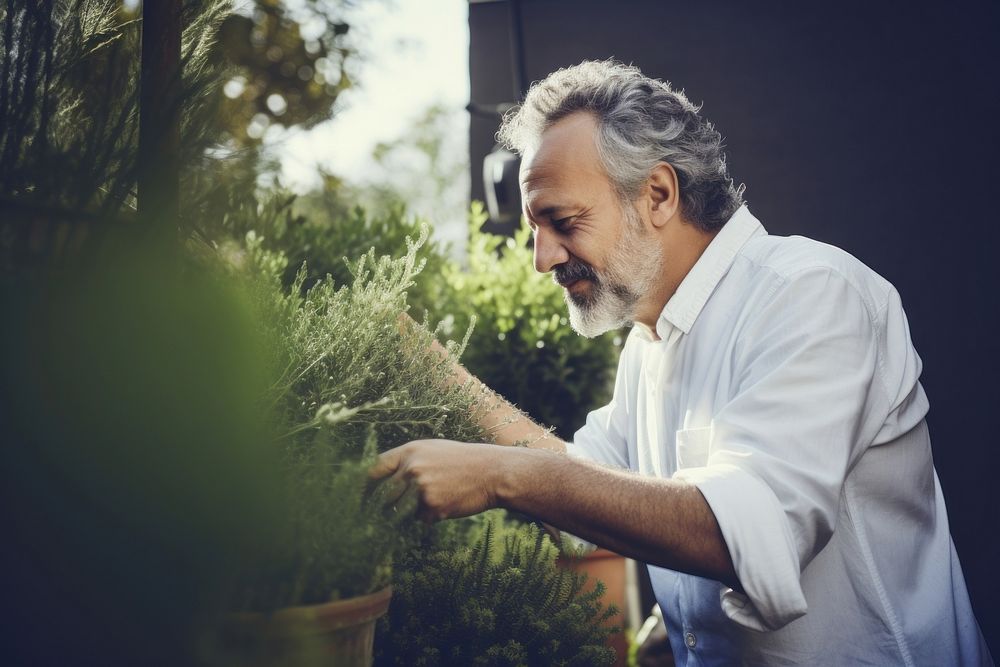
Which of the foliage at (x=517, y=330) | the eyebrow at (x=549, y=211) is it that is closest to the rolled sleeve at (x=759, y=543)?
the eyebrow at (x=549, y=211)

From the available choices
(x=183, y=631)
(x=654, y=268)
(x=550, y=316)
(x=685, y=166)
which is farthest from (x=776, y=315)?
(x=550, y=316)

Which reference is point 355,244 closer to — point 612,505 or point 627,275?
point 627,275

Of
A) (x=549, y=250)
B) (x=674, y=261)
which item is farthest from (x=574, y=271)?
(x=674, y=261)

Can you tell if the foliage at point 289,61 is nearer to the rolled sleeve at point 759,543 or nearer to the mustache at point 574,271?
the mustache at point 574,271

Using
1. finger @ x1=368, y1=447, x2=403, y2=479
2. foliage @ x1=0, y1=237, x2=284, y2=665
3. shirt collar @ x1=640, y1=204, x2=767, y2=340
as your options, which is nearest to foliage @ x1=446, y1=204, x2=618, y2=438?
shirt collar @ x1=640, y1=204, x2=767, y2=340

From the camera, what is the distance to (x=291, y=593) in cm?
107

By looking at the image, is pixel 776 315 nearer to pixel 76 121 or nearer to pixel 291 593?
pixel 291 593

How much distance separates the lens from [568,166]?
238cm

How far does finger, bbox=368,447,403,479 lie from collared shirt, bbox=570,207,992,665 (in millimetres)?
621

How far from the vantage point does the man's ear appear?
2.44 meters

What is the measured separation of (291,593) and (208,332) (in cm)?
37

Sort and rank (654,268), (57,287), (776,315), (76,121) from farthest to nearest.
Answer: (654,268)
(776,315)
(76,121)
(57,287)

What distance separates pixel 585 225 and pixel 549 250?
5.1 inches

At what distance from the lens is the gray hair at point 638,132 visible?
2.40 meters
